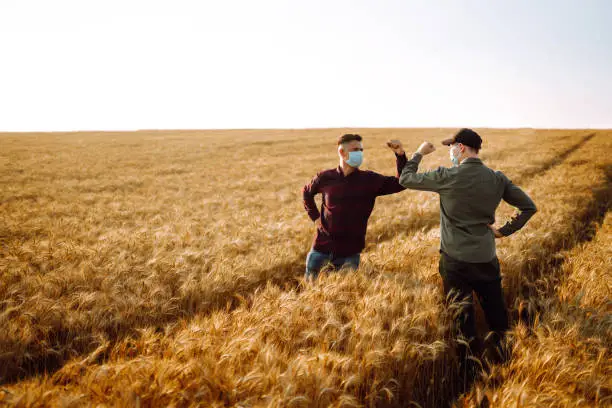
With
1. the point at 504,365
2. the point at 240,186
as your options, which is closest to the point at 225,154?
the point at 240,186

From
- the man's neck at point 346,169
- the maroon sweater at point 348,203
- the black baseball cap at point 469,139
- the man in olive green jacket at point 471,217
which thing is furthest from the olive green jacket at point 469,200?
the man's neck at point 346,169


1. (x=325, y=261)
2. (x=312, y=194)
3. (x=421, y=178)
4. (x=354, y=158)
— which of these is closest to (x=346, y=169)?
(x=354, y=158)

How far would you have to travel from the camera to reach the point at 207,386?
2014 mm

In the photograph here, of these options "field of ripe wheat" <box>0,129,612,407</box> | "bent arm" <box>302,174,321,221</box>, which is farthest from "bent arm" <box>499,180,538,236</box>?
"bent arm" <box>302,174,321,221</box>

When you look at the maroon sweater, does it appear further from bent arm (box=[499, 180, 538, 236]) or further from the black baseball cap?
bent arm (box=[499, 180, 538, 236])

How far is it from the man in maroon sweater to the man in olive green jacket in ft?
1.87

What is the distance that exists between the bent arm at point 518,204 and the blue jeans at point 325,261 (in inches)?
62.9

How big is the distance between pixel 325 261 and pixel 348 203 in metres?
0.80

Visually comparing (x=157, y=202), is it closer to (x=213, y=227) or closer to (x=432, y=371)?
(x=213, y=227)

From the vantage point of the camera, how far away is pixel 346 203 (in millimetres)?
3551

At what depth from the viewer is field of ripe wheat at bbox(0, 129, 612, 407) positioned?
2084 millimetres

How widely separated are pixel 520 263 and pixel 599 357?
7.48 ft

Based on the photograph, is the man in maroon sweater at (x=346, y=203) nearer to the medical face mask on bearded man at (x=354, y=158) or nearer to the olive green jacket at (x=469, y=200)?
the medical face mask on bearded man at (x=354, y=158)

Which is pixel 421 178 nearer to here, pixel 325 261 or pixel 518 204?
pixel 518 204
